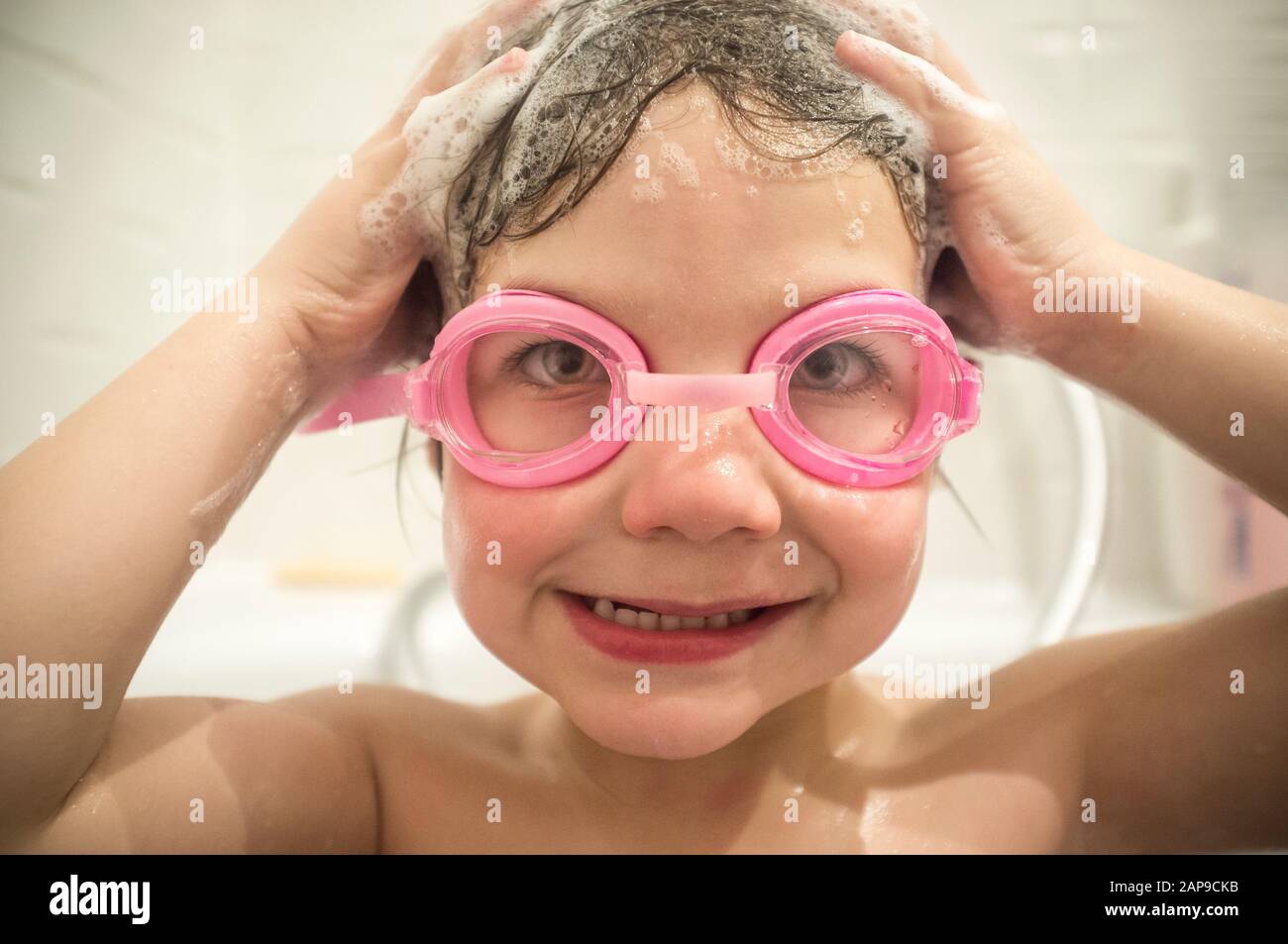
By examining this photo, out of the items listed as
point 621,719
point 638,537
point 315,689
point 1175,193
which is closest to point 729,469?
point 638,537

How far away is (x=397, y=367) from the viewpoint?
1.07 meters

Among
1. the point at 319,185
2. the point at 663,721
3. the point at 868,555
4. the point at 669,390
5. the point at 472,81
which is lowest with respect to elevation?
the point at 663,721

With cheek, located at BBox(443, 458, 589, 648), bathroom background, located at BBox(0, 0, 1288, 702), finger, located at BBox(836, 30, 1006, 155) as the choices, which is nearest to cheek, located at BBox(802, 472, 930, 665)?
cheek, located at BBox(443, 458, 589, 648)

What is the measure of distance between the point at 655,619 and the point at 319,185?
100cm

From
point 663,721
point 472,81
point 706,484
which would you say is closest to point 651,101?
point 472,81

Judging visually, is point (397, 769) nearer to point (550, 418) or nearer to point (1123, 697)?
point (550, 418)

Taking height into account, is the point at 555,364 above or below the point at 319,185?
below

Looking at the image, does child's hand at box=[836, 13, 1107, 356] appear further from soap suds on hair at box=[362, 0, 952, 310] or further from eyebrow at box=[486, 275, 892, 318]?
eyebrow at box=[486, 275, 892, 318]

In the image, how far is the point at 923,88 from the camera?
915 millimetres

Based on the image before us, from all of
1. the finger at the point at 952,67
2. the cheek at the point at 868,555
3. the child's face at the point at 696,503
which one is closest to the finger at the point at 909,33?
the finger at the point at 952,67

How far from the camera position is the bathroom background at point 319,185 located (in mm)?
1295

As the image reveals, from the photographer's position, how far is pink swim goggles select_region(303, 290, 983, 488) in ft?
2.60

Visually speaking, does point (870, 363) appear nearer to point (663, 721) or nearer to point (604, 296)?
point (604, 296)

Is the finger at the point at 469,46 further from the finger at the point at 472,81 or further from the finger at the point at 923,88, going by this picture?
the finger at the point at 923,88
